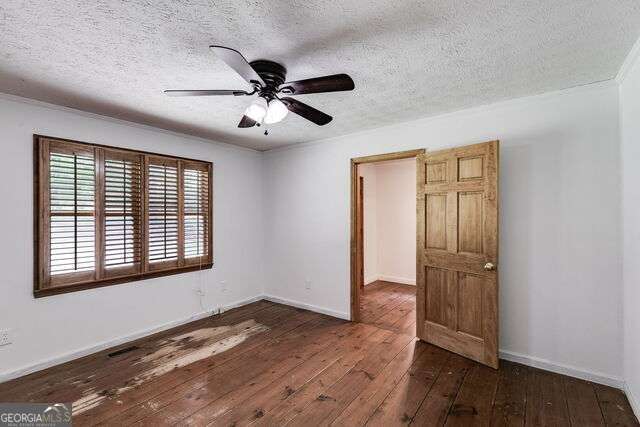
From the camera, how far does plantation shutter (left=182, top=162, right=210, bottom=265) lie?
3.87m

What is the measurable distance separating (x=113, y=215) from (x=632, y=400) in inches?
185

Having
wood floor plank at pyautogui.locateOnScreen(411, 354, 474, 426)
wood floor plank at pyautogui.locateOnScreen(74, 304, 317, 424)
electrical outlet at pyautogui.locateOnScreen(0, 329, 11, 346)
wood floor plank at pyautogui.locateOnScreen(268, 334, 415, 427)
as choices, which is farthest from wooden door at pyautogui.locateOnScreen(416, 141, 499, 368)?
electrical outlet at pyautogui.locateOnScreen(0, 329, 11, 346)

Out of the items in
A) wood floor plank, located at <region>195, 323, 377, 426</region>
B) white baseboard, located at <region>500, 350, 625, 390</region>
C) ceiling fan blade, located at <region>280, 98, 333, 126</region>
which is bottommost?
wood floor plank, located at <region>195, 323, 377, 426</region>

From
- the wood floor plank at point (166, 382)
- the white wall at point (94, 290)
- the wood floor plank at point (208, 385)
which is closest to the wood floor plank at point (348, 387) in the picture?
the wood floor plank at point (208, 385)

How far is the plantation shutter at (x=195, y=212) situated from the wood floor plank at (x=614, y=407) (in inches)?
163

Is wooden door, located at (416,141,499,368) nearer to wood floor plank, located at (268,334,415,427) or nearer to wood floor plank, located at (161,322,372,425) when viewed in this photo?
wood floor plank, located at (268,334,415,427)

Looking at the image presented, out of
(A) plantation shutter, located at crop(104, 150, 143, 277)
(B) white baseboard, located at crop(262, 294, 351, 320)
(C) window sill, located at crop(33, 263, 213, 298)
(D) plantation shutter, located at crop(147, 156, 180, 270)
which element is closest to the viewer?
(C) window sill, located at crop(33, 263, 213, 298)

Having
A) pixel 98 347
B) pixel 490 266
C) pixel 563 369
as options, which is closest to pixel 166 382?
pixel 98 347

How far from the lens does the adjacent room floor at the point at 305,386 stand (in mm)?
2090

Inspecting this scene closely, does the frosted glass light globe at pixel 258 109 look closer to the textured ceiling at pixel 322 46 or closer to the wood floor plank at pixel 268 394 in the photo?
the textured ceiling at pixel 322 46

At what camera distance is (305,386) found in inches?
96.8

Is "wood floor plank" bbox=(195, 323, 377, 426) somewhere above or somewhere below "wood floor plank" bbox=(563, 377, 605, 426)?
below

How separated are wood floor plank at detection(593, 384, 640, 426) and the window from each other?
4107 mm

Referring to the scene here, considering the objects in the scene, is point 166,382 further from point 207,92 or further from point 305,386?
point 207,92
